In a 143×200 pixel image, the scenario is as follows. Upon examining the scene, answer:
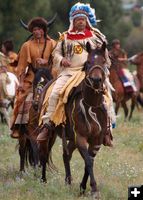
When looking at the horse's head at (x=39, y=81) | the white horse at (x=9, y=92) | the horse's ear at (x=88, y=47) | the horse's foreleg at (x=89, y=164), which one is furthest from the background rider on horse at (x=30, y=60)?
the white horse at (x=9, y=92)

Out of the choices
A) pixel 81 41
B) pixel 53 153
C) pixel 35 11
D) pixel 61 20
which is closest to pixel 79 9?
pixel 81 41

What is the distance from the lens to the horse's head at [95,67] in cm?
899

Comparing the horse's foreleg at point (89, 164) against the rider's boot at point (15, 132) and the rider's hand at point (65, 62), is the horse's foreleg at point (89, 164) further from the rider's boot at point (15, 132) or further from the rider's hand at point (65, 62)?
the rider's boot at point (15, 132)

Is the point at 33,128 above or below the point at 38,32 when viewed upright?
below

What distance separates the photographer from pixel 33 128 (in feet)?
37.8

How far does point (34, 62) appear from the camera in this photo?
11.5 m

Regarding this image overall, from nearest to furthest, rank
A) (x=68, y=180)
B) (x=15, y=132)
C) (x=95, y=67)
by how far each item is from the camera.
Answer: (x=95, y=67) < (x=68, y=180) < (x=15, y=132)

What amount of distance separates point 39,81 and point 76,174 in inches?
59.9

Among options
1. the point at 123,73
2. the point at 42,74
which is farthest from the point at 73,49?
the point at 123,73

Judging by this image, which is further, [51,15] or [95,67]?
[51,15]

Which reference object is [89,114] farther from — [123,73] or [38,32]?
[123,73]

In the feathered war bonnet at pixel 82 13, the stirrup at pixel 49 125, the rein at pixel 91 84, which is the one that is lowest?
the stirrup at pixel 49 125

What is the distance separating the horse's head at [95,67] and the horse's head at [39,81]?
1.99 m

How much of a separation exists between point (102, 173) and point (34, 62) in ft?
6.62
